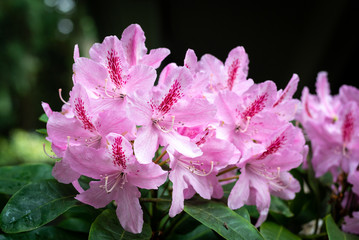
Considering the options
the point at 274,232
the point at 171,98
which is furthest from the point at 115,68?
the point at 274,232

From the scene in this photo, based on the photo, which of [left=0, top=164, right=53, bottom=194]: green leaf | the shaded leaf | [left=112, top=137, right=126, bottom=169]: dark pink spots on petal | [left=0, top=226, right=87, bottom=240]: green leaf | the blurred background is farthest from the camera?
the blurred background

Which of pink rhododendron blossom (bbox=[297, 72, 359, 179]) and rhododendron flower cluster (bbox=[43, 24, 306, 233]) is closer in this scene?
rhododendron flower cluster (bbox=[43, 24, 306, 233])

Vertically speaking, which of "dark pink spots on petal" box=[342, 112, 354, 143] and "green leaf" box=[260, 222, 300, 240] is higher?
"dark pink spots on petal" box=[342, 112, 354, 143]

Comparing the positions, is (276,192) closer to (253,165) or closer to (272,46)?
(253,165)


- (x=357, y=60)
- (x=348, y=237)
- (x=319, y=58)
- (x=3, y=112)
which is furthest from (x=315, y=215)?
(x=3, y=112)

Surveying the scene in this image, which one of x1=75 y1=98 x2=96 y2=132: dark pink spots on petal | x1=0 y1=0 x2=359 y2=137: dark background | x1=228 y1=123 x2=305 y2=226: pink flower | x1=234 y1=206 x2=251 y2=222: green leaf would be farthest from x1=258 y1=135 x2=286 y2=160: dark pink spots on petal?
x1=0 y1=0 x2=359 y2=137: dark background

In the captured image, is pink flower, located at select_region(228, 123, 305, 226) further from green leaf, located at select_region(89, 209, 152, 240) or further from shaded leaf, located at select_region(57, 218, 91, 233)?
shaded leaf, located at select_region(57, 218, 91, 233)

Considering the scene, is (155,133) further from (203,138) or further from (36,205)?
(36,205)
